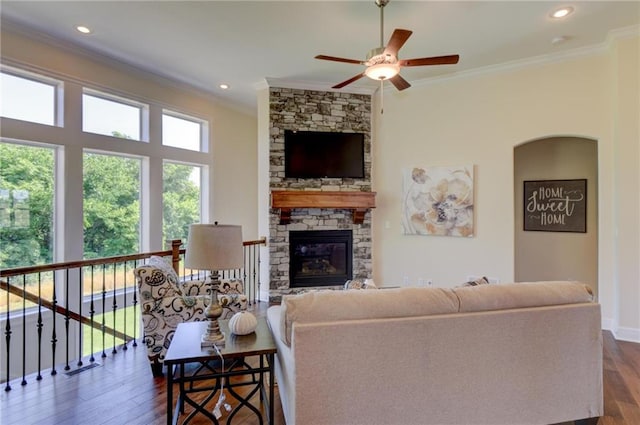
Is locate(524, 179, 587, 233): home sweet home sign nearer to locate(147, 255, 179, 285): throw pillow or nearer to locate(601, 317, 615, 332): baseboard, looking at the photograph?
locate(601, 317, 615, 332): baseboard

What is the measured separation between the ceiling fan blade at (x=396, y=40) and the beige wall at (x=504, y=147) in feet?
8.02

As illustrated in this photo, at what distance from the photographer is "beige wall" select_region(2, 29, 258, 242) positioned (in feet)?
12.5

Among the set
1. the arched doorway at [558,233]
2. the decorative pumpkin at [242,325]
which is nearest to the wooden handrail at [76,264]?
the decorative pumpkin at [242,325]

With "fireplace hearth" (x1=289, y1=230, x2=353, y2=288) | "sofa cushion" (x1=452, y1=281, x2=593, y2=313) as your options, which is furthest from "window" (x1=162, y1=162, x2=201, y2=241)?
"sofa cushion" (x1=452, y1=281, x2=593, y2=313)

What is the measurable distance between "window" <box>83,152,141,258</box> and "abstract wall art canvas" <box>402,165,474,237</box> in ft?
13.2

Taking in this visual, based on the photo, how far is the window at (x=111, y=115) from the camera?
4379 millimetres

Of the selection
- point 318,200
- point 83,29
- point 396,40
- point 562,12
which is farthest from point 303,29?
point 562,12

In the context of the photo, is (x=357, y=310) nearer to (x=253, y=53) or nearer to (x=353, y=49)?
(x=353, y=49)

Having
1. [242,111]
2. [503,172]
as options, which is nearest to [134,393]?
[503,172]

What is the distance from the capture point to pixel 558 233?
4.99 metres

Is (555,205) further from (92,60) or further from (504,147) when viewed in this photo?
(92,60)

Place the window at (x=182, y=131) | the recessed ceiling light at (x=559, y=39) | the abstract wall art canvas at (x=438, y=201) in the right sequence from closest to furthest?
the recessed ceiling light at (x=559, y=39) < the abstract wall art canvas at (x=438, y=201) < the window at (x=182, y=131)

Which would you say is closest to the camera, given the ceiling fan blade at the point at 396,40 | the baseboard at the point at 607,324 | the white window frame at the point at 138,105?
the ceiling fan blade at the point at 396,40

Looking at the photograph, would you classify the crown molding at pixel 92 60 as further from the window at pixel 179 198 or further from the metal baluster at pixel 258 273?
the metal baluster at pixel 258 273
